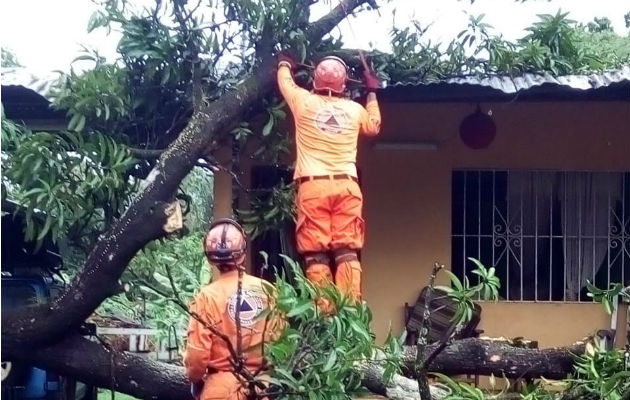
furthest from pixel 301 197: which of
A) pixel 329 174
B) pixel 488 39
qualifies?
pixel 488 39

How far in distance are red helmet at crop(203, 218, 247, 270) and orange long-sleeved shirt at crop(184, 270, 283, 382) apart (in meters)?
0.13

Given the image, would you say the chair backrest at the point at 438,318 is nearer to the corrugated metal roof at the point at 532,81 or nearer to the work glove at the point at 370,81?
the corrugated metal roof at the point at 532,81

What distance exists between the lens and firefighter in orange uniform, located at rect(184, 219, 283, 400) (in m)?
5.07

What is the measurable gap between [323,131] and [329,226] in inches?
22.4

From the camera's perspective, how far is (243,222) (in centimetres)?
695

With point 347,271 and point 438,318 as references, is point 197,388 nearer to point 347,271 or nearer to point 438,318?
point 347,271

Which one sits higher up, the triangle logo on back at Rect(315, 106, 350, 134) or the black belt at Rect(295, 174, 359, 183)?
the triangle logo on back at Rect(315, 106, 350, 134)

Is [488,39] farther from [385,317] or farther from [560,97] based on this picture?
[385,317]

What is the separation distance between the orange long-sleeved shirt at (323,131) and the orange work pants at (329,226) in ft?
0.32

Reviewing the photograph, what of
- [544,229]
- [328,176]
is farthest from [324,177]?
[544,229]

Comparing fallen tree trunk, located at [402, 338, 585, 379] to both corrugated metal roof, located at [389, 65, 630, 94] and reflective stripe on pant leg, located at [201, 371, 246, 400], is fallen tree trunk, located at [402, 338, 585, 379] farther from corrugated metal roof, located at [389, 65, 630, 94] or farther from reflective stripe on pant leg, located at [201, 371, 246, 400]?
corrugated metal roof, located at [389, 65, 630, 94]

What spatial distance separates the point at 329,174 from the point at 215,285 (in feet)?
3.95

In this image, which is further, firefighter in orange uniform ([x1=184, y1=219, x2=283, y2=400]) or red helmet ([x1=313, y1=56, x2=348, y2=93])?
red helmet ([x1=313, y1=56, x2=348, y2=93])

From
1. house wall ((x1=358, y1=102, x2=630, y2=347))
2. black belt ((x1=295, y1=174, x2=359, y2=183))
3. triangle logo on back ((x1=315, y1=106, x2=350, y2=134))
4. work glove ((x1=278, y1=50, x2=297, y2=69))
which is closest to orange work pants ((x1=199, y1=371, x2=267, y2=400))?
black belt ((x1=295, y1=174, x2=359, y2=183))
